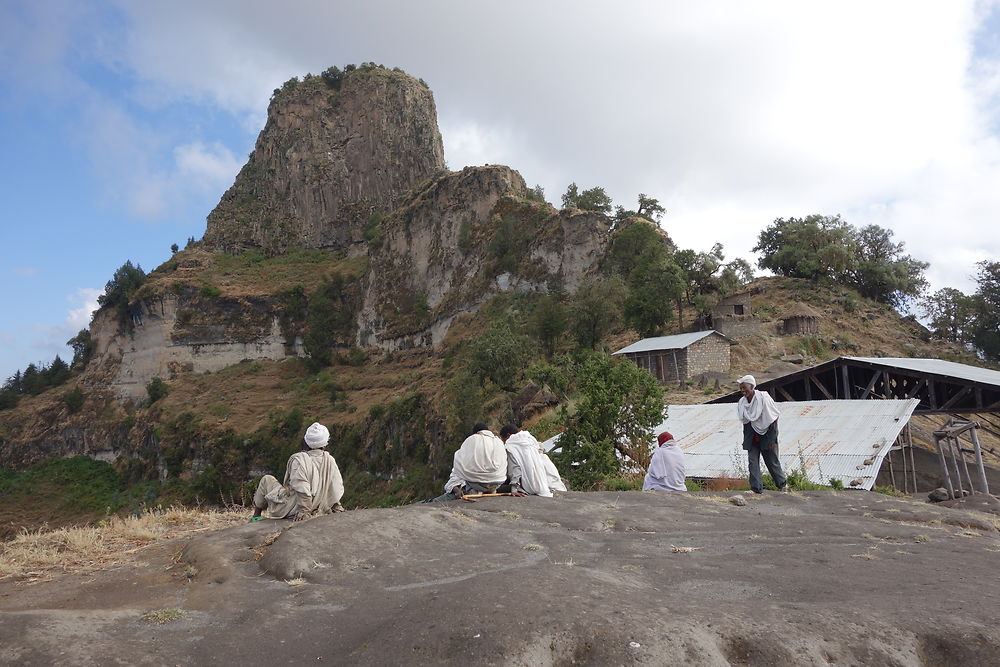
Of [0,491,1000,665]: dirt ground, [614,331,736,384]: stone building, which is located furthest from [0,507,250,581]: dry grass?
[614,331,736,384]: stone building

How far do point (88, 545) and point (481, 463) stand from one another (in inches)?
194

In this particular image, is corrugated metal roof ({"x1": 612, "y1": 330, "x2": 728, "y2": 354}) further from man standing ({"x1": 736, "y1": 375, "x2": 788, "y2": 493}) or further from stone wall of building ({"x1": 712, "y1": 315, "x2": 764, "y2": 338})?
man standing ({"x1": 736, "y1": 375, "x2": 788, "y2": 493})

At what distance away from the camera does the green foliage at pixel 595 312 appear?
4022 cm

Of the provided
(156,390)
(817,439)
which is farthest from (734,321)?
(156,390)

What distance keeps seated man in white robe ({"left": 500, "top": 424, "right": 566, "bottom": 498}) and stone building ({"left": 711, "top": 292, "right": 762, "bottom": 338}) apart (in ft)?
110

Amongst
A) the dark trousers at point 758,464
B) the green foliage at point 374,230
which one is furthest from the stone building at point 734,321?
the green foliage at point 374,230

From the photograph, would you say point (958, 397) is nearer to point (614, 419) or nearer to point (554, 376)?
point (614, 419)

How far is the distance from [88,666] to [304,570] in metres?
1.92

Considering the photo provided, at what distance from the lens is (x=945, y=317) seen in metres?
48.3

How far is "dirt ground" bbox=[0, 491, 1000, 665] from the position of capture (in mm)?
3283

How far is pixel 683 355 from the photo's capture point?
32344 millimetres

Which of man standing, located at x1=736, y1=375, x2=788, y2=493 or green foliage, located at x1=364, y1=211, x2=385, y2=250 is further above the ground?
green foliage, located at x1=364, y1=211, x2=385, y2=250

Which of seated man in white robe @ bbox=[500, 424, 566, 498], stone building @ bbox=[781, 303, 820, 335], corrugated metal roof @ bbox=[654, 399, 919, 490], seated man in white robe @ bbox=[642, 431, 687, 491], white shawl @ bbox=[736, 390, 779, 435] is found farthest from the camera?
stone building @ bbox=[781, 303, 820, 335]

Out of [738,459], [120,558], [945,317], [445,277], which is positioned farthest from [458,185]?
[120,558]
